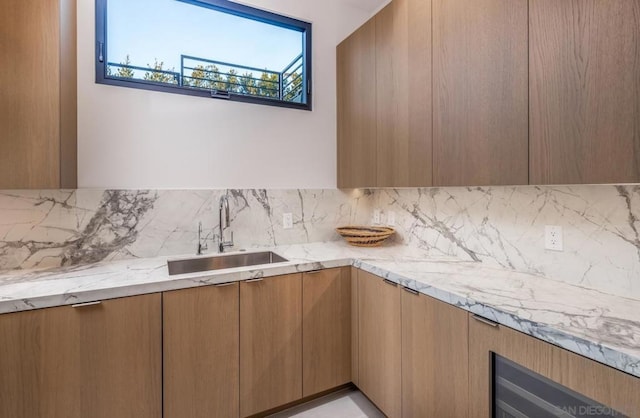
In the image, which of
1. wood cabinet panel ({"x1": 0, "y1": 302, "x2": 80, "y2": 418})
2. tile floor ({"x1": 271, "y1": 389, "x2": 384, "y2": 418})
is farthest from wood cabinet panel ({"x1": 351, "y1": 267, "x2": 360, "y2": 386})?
wood cabinet panel ({"x1": 0, "y1": 302, "x2": 80, "y2": 418})

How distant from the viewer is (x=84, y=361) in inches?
50.2

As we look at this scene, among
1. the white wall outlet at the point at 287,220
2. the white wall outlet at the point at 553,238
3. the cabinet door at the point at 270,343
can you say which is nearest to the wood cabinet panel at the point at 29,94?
the cabinet door at the point at 270,343

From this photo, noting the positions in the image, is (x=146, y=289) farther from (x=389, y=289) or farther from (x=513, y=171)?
(x=513, y=171)

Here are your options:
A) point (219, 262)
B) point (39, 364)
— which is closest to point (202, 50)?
point (219, 262)

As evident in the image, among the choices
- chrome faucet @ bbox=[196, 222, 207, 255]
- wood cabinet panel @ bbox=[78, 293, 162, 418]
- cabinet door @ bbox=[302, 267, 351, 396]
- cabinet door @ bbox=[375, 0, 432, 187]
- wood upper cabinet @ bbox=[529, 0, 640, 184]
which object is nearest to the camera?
wood upper cabinet @ bbox=[529, 0, 640, 184]

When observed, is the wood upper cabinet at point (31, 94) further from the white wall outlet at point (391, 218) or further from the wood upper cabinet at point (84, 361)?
the white wall outlet at point (391, 218)

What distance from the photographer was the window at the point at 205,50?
1.88m

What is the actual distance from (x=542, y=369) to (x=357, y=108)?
192 cm

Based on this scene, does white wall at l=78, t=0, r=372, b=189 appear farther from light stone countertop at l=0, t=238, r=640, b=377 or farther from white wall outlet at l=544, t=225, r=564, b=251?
white wall outlet at l=544, t=225, r=564, b=251

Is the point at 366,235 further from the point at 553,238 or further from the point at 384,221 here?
the point at 553,238

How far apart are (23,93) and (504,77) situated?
87.9 inches

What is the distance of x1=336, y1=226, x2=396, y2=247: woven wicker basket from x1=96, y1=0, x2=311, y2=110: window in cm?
110

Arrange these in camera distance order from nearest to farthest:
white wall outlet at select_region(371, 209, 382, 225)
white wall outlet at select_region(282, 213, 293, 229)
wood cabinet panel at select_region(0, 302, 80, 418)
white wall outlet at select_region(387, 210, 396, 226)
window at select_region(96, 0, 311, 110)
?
1. wood cabinet panel at select_region(0, 302, 80, 418)
2. window at select_region(96, 0, 311, 110)
3. white wall outlet at select_region(282, 213, 293, 229)
4. white wall outlet at select_region(387, 210, 396, 226)
5. white wall outlet at select_region(371, 209, 382, 225)

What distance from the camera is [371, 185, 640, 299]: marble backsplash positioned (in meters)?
1.19
